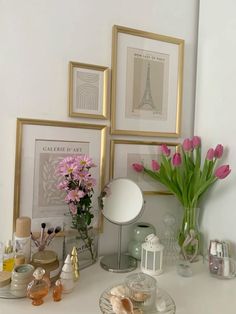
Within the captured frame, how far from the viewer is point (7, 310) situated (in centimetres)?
67

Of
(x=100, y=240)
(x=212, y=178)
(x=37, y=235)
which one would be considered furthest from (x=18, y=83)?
(x=212, y=178)

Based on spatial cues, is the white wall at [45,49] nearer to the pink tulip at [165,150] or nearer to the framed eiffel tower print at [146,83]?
the framed eiffel tower print at [146,83]

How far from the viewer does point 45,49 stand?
948mm

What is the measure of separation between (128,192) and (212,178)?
34 cm

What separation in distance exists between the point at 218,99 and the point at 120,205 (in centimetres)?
58

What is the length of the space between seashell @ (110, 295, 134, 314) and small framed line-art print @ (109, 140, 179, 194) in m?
0.49

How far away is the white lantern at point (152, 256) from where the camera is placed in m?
0.91

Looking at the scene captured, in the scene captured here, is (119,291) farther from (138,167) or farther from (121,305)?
(138,167)

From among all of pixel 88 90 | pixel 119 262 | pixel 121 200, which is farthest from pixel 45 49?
pixel 119 262

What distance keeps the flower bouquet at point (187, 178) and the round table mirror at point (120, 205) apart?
0.12 m

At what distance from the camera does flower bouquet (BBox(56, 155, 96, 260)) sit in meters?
0.88

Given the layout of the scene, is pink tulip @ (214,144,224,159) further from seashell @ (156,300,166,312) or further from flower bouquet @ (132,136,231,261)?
seashell @ (156,300,166,312)

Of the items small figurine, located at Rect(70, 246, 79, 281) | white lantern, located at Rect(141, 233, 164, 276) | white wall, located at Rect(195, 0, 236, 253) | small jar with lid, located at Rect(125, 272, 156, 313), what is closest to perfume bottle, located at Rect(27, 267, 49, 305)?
small figurine, located at Rect(70, 246, 79, 281)

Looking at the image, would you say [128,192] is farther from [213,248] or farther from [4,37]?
[4,37]
